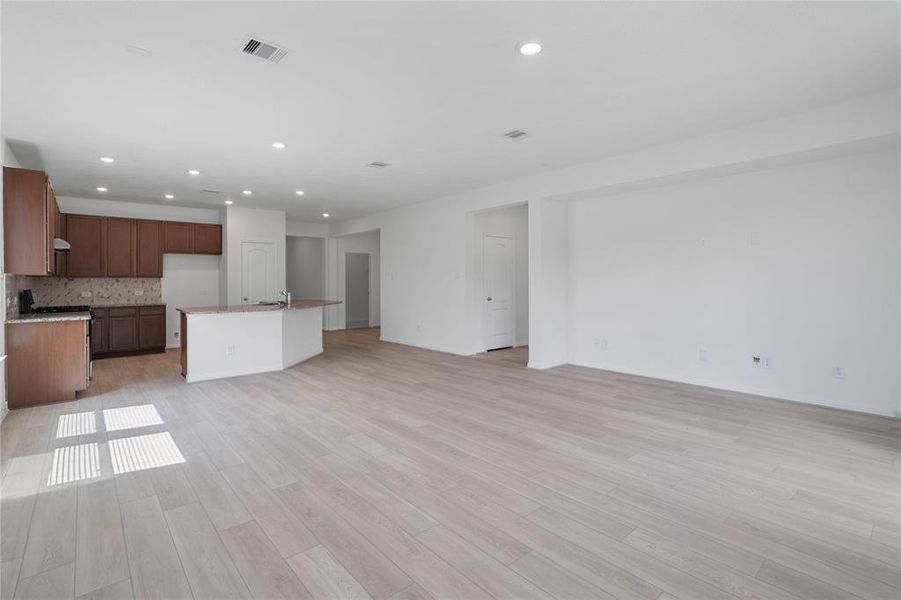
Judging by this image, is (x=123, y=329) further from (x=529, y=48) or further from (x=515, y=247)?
(x=529, y=48)

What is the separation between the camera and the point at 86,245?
735 cm

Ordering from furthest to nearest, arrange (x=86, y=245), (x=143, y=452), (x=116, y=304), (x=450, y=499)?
(x=116, y=304) → (x=86, y=245) → (x=143, y=452) → (x=450, y=499)

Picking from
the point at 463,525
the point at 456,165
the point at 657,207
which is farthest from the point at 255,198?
the point at 463,525

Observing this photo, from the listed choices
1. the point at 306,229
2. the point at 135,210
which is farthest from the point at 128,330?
the point at 306,229

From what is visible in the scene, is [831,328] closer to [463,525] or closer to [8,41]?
[463,525]

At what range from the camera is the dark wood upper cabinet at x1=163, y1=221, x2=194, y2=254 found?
26.7 ft

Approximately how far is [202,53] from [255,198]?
17.1 ft

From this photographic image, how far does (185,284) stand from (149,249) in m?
0.96

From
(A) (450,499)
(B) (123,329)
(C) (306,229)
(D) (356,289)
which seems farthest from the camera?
(D) (356,289)

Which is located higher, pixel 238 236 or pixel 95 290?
pixel 238 236

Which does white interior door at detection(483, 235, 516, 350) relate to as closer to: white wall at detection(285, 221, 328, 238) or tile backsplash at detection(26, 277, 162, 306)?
white wall at detection(285, 221, 328, 238)

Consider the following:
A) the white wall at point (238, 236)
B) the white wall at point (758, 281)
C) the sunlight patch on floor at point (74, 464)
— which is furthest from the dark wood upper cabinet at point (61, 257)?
the white wall at point (758, 281)

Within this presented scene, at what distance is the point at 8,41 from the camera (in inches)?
105

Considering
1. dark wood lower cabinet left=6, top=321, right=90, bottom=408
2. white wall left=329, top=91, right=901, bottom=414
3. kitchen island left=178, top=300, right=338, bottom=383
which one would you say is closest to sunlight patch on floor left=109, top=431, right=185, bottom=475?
dark wood lower cabinet left=6, top=321, right=90, bottom=408
